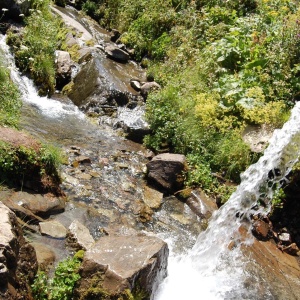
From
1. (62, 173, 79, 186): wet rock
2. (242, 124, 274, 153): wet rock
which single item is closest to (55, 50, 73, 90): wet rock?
(62, 173, 79, 186): wet rock

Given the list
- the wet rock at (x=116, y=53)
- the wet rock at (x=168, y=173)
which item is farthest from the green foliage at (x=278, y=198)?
the wet rock at (x=116, y=53)

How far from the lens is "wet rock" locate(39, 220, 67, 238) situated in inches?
236

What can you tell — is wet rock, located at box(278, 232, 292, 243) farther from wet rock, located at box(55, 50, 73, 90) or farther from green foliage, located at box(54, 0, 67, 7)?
green foliage, located at box(54, 0, 67, 7)

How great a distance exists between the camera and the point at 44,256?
539 centimetres

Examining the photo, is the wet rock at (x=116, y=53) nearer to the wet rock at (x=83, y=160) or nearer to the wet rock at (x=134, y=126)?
the wet rock at (x=134, y=126)

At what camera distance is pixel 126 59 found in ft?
46.2

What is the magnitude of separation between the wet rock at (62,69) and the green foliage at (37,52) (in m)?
0.27

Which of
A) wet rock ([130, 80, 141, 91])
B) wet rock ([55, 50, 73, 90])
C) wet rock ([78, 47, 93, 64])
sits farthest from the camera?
wet rock ([78, 47, 93, 64])

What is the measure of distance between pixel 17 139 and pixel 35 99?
485 cm

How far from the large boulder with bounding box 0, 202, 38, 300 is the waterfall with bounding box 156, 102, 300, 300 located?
197cm

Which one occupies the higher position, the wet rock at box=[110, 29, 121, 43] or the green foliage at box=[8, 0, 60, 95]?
the wet rock at box=[110, 29, 121, 43]

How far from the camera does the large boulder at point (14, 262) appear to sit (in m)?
3.89

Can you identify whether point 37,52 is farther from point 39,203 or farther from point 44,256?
point 44,256

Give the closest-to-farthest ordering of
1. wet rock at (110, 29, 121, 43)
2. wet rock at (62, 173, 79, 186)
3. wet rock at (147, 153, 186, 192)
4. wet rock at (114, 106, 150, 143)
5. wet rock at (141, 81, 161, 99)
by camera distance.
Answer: wet rock at (62, 173, 79, 186) < wet rock at (147, 153, 186, 192) < wet rock at (114, 106, 150, 143) < wet rock at (141, 81, 161, 99) < wet rock at (110, 29, 121, 43)
